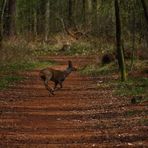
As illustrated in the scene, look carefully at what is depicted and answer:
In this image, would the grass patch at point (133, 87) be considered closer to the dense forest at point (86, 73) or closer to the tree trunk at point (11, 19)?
the dense forest at point (86, 73)

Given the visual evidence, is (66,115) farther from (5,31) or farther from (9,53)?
(5,31)

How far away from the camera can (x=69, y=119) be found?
54.2 ft

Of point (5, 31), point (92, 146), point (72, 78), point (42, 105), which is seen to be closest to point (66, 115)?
point (42, 105)

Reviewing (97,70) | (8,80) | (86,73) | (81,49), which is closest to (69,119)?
(8,80)

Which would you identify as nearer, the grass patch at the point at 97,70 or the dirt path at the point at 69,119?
the dirt path at the point at 69,119

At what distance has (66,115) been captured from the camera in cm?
1731

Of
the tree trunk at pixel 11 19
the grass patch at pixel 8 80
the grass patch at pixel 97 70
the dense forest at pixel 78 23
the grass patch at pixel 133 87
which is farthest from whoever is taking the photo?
the tree trunk at pixel 11 19

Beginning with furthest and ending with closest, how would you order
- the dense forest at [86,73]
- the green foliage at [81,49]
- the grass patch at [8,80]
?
the green foliage at [81,49] → the grass patch at [8,80] → the dense forest at [86,73]

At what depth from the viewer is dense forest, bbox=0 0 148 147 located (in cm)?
1551

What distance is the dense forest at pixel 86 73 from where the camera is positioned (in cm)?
1551

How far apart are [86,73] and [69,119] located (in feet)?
51.1

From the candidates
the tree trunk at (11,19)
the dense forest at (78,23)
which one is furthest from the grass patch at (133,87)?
the tree trunk at (11,19)

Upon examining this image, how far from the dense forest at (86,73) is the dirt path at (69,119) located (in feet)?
0.07

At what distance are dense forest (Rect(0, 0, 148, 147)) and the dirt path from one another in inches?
0.8
